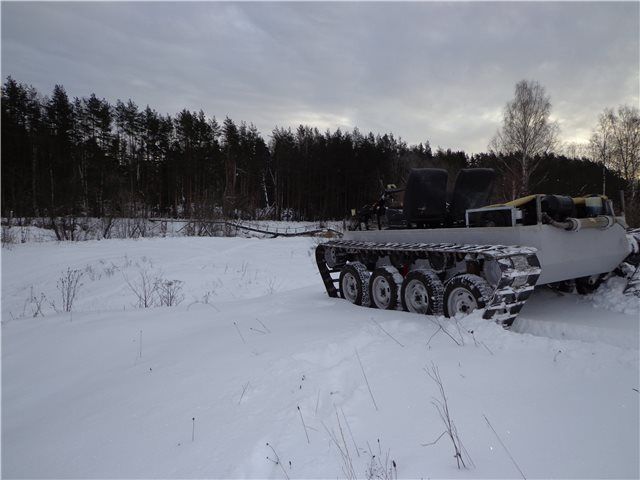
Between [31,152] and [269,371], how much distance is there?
42.0m

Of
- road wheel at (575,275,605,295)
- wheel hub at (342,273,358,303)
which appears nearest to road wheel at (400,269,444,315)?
wheel hub at (342,273,358,303)

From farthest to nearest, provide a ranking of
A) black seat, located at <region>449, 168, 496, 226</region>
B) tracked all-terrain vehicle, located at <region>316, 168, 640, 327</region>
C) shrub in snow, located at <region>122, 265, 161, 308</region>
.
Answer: shrub in snow, located at <region>122, 265, 161, 308</region> < black seat, located at <region>449, 168, 496, 226</region> < tracked all-terrain vehicle, located at <region>316, 168, 640, 327</region>

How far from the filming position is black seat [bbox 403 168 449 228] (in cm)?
558

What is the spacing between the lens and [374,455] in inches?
82.0

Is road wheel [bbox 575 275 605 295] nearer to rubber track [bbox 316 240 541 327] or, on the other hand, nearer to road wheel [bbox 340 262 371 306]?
rubber track [bbox 316 240 541 327]

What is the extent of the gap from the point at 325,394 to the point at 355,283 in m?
3.55

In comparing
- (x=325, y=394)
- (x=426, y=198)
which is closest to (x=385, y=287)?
(x=426, y=198)

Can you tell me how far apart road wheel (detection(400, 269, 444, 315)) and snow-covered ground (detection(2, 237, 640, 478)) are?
28cm

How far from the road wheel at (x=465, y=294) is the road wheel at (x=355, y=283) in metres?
1.58

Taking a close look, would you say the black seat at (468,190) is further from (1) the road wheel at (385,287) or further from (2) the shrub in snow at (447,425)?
(2) the shrub in snow at (447,425)

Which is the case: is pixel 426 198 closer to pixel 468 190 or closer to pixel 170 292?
pixel 468 190

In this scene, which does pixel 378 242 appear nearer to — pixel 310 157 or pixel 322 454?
pixel 322 454

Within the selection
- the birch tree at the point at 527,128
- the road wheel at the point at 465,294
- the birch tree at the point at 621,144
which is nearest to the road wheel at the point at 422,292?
the road wheel at the point at 465,294

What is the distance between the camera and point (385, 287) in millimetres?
5797
